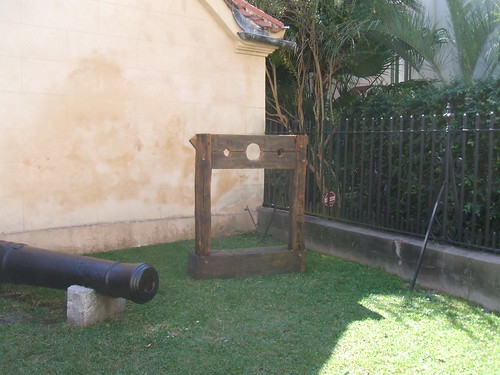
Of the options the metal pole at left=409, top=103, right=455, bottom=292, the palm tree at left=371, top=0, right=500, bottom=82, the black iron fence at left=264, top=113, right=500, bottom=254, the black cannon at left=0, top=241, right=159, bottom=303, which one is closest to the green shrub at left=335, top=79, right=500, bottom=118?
the black iron fence at left=264, top=113, right=500, bottom=254

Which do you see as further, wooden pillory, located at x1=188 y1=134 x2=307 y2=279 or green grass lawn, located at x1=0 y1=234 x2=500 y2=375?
wooden pillory, located at x1=188 y1=134 x2=307 y2=279

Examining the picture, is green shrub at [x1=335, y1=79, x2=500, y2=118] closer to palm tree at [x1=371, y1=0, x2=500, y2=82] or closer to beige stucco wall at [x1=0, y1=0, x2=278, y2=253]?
palm tree at [x1=371, y1=0, x2=500, y2=82]

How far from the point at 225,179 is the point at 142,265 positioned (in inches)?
162

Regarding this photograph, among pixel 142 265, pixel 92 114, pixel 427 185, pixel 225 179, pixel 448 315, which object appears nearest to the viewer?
pixel 142 265

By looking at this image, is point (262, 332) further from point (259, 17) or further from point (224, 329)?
Answer: point (259, 17)

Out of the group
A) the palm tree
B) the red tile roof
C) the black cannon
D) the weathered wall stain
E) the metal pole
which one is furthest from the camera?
the red tile roof

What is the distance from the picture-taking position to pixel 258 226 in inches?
346

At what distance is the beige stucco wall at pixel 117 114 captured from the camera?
6.53m

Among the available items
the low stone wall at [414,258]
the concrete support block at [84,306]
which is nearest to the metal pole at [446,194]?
the low stone wall at [414,258]

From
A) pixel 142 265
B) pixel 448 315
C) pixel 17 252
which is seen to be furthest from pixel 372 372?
pixel 17 252

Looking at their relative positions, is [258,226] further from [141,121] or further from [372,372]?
[372,372]

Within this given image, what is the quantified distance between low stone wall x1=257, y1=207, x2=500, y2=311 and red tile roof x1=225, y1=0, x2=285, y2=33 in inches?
124

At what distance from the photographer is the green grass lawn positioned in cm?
391

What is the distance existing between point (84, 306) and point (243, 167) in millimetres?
2453
